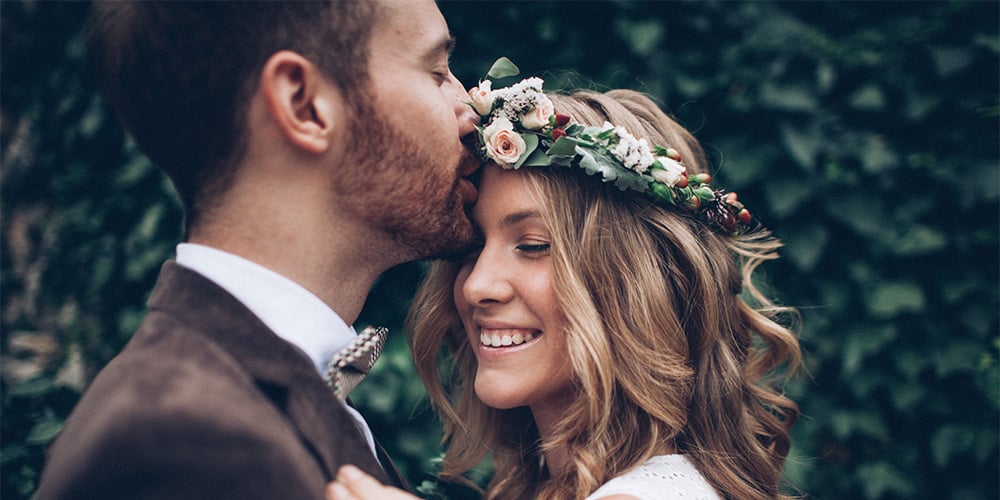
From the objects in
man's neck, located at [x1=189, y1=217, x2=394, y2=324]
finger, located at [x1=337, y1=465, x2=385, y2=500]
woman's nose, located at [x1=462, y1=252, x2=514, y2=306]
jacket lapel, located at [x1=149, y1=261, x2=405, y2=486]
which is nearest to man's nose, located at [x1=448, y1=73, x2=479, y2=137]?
woman's nose, located at [x1=462, y1=252, x2=514, y2=306]

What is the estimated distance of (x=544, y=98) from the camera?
2232 millimetres

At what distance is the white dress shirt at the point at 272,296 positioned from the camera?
5.48 ft

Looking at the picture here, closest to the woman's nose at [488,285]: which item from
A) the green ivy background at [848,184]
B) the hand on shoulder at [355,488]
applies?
the hand on shoulder at [355,488]

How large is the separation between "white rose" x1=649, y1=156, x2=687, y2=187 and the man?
0.63 m

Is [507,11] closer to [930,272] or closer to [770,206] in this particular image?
[770,206]

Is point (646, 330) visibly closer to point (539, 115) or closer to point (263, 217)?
point (539, 115)

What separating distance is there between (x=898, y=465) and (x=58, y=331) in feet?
14.8

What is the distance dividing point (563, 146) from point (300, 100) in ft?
2.63

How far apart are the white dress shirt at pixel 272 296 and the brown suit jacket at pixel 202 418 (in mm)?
77

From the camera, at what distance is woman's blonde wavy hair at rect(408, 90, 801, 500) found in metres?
2.15

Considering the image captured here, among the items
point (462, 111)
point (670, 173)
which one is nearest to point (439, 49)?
point (462, 111)

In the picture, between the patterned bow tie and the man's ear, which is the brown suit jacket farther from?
the man's ear

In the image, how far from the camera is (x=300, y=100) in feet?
5.69

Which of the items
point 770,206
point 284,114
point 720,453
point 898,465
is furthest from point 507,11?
point 898,465
